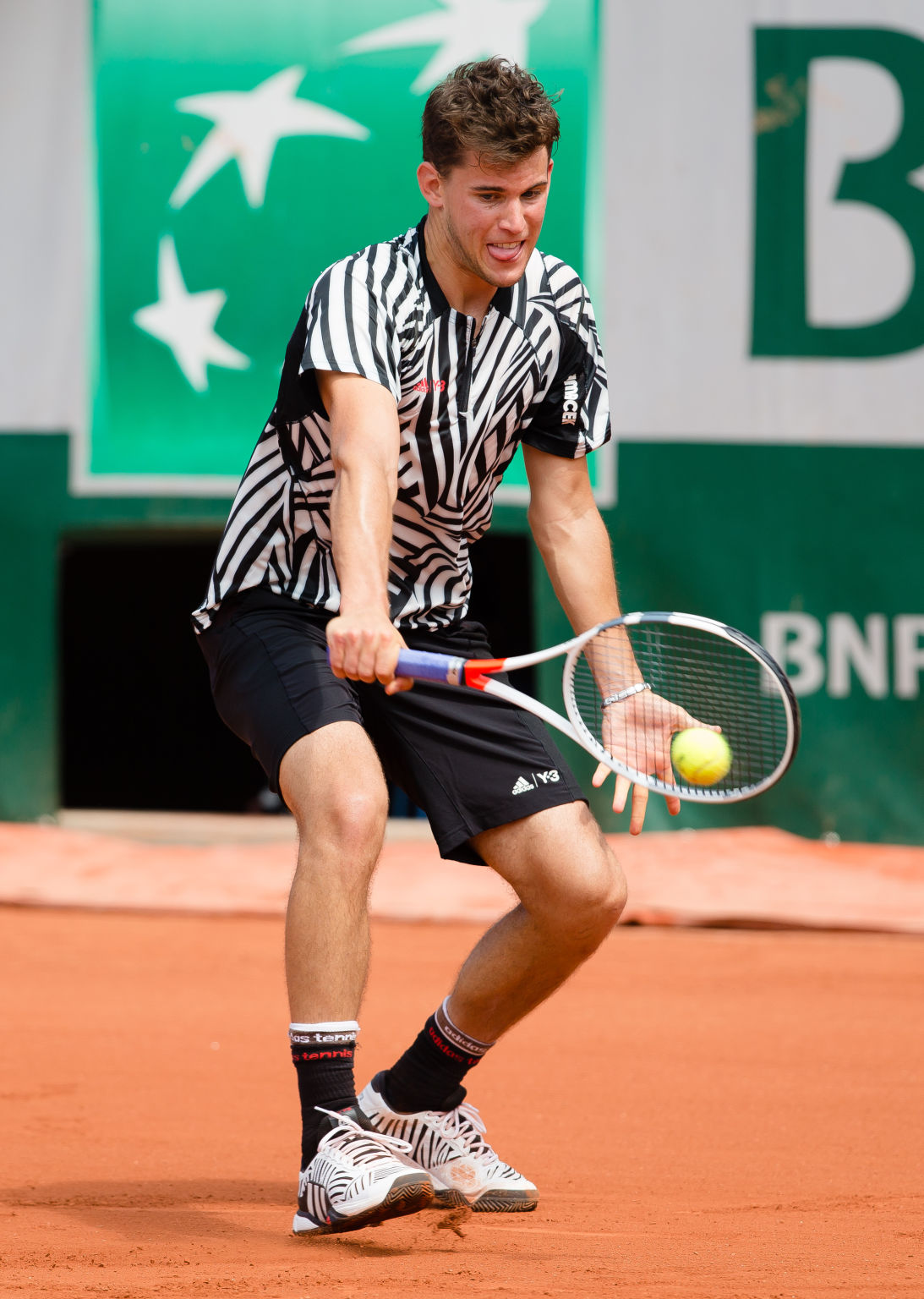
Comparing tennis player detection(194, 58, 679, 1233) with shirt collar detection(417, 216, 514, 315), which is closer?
tennis player detection(194, 58, 679, 1233)

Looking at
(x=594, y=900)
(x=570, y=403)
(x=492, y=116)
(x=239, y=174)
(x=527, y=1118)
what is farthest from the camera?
(x=239, y=174)

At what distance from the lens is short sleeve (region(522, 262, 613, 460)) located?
284 centimetres

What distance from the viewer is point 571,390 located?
288 centimetres

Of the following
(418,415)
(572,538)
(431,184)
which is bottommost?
(572,538)

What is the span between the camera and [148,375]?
277 inches

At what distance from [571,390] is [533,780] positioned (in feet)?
2.31

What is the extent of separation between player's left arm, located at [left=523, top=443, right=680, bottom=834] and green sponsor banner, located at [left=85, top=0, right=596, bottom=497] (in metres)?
3.95

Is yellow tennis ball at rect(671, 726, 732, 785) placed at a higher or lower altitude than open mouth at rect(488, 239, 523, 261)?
lower

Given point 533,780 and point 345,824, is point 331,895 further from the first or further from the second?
point 533,780

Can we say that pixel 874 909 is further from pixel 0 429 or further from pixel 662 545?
pixel 0 429

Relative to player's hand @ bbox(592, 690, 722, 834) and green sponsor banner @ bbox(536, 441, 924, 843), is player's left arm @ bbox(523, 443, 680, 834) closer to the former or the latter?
player's hand @ bbox(592, 690, 722, 834)

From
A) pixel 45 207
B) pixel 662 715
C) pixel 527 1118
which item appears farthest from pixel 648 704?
pixel 45 207

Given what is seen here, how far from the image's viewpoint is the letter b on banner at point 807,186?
6.83 metres

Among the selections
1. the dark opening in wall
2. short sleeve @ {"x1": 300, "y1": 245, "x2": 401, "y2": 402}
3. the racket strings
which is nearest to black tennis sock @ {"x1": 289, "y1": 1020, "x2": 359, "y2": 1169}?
the racket strings
